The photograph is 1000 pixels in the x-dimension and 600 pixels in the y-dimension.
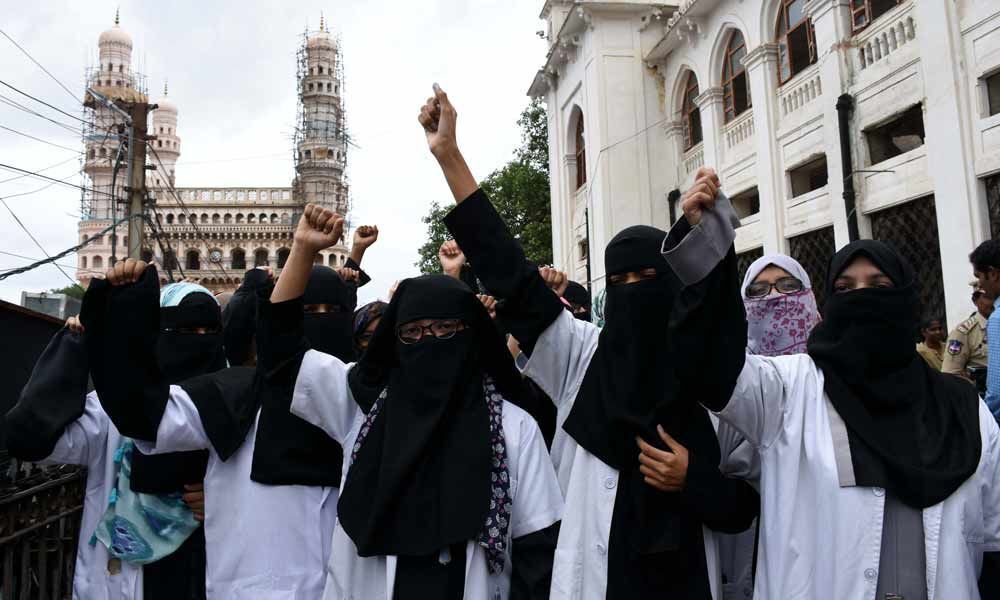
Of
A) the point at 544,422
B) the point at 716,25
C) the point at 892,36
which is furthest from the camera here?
the point at 716,25

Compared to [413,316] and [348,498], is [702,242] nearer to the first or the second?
[413,316]

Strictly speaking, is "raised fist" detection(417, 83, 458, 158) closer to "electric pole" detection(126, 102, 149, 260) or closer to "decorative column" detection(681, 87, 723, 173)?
"decorative column" detection(681, 87, 723, 173)

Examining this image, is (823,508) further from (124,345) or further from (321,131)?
(321,131)

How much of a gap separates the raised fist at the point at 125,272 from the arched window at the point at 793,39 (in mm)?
10115

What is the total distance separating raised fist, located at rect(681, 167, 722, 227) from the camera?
1.62m

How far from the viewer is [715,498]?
1.88 metres

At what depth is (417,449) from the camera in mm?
1925

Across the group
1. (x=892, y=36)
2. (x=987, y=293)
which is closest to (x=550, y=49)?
(x=892, y=36)

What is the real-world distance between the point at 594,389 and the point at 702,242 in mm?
627

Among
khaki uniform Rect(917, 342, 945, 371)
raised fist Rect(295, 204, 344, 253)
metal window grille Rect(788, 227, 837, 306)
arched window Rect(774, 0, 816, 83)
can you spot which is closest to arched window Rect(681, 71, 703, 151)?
arched window Rect(774, 0, 816, 83)

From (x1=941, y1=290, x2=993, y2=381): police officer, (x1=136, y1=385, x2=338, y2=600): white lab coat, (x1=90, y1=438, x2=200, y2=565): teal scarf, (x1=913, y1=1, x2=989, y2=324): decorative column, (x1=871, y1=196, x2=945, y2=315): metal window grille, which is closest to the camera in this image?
(x1=136, y1=385, x2=338, y2=600): white lab coat

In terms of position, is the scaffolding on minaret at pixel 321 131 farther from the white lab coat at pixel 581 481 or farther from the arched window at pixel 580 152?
the white lab coat at pixel 581 481

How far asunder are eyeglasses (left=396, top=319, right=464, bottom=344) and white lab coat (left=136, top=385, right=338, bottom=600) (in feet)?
2.20

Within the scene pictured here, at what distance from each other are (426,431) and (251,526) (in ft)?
2.55
